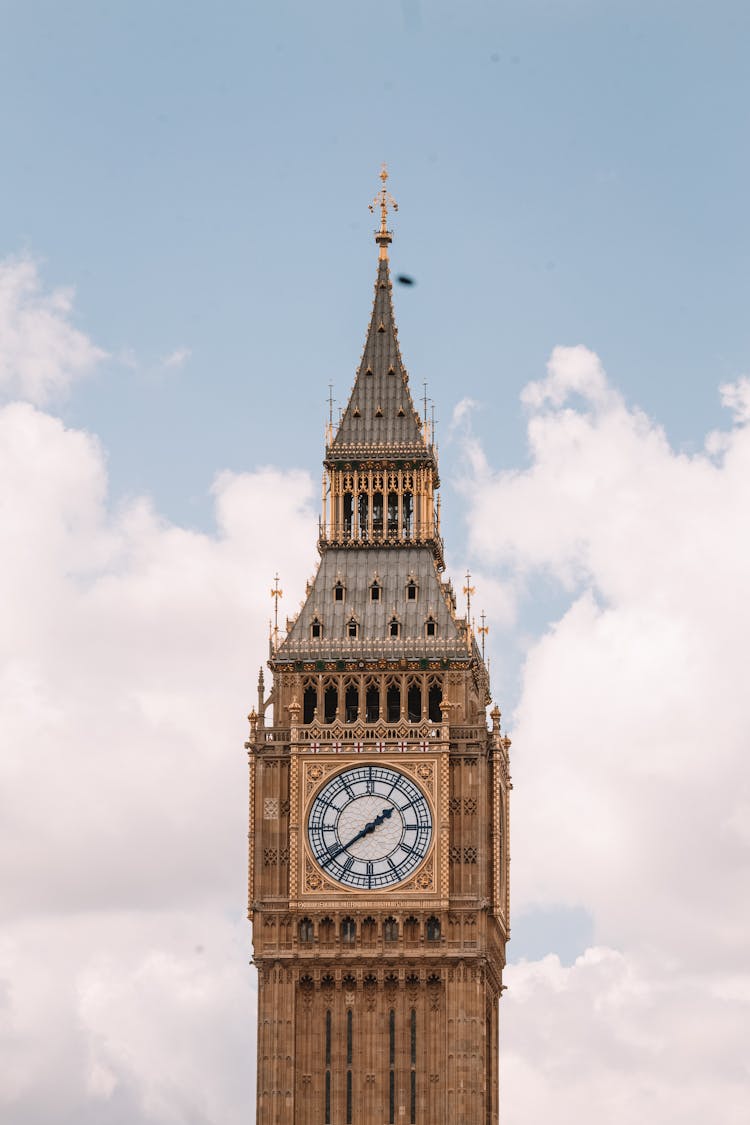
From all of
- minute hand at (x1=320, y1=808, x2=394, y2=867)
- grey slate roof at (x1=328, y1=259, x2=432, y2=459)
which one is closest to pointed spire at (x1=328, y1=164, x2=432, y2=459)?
grey slate roof at (x1=328, y1=259, x2=432, y2=459)

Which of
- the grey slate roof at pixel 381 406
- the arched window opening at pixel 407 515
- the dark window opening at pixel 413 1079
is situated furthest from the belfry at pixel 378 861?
the grey slate roof at pixel 381 406

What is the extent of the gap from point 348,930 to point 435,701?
27.5 ft

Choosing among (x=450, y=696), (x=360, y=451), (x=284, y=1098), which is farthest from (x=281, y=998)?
(x=360, y=451)

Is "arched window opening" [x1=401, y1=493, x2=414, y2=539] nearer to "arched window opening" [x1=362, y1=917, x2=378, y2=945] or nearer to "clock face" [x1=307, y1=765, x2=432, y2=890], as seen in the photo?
"clock face" [x1=307, y1=765, x2=432, y2=890]

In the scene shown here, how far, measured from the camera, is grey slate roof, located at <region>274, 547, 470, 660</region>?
5084 inches

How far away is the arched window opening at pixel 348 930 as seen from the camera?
126 m

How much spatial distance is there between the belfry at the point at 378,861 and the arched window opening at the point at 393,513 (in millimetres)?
2082

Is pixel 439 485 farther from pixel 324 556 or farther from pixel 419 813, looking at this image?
pixel 419 813

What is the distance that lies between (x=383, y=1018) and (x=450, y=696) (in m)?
10.9

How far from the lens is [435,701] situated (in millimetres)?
128875

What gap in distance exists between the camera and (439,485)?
13488 cm

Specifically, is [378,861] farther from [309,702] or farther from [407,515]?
[407,515]

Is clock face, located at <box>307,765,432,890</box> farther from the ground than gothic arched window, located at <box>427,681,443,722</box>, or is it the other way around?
gothic arched window, located at <box>427,681,443,722</box>

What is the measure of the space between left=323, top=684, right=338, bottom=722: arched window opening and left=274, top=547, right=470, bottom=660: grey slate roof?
1.04 m
